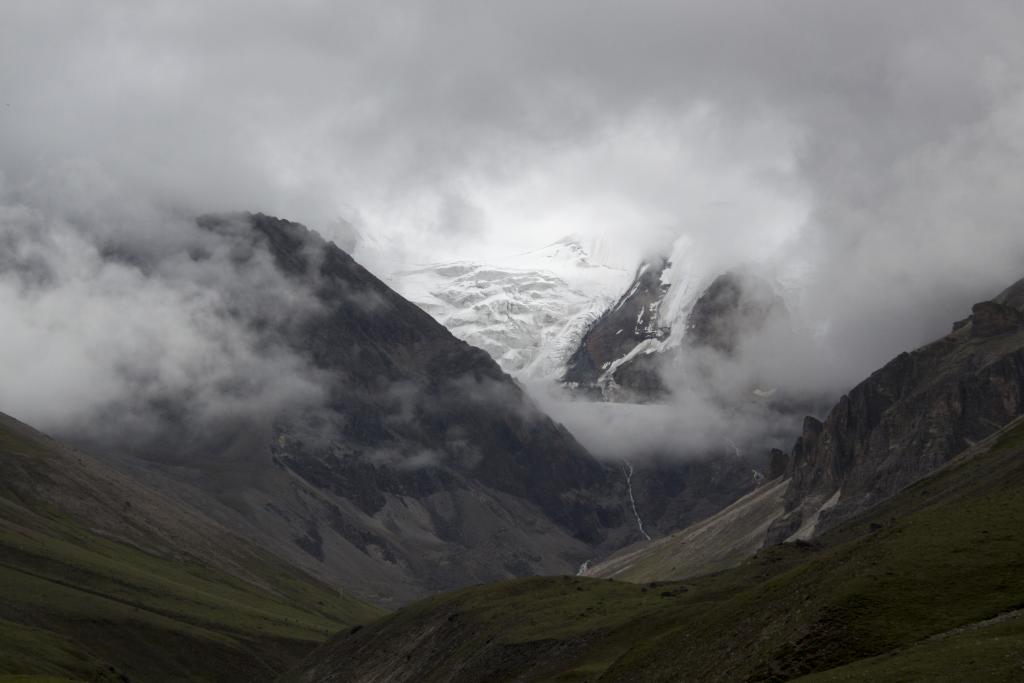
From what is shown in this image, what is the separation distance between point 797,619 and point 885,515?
11721 centimetres

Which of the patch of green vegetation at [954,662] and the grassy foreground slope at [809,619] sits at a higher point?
the grassy foreground slope at [809,619]

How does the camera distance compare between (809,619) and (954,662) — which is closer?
(954,662)

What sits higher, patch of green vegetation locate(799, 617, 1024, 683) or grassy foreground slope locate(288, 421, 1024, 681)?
grassy foreground slope locate(288, 421, 1024, 681)

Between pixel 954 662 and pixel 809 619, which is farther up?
pixel 809 619

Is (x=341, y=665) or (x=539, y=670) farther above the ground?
(x=341, y=665)

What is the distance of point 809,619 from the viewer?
7794 cm

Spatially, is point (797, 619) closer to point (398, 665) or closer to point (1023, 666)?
point (1023, 666)

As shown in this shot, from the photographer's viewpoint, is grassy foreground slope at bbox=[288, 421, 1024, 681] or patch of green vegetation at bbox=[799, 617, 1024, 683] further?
grassy foreground slope at bbox=[288, 421, 1024, 681]

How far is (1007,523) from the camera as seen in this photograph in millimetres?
83062

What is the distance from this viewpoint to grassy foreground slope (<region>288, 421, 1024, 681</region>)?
68.8m

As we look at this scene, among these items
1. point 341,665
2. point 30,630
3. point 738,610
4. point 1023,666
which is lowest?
point 1023,666

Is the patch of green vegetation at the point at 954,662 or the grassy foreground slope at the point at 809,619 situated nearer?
the patch of green vegetation at the point at 954,662

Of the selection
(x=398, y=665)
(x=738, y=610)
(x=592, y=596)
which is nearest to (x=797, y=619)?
(x=738, y=610)

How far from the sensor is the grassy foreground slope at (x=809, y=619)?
68844 millimetres
